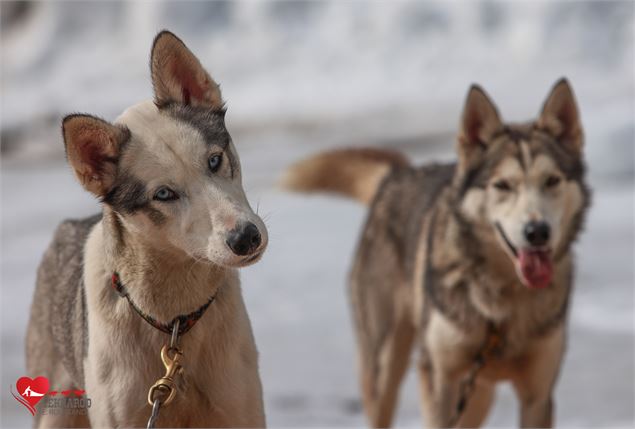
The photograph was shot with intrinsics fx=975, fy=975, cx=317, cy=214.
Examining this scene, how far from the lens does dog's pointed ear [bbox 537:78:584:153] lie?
4.54 m

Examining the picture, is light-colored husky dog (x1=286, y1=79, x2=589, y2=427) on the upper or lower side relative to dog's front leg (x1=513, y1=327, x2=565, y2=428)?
upper

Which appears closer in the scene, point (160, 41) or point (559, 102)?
point (160, 41)

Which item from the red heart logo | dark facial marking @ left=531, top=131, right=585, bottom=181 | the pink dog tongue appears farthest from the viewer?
dark facial marking @ left=531, top=131, right=585, bottom=181

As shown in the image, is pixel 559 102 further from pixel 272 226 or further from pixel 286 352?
pixel 272 226

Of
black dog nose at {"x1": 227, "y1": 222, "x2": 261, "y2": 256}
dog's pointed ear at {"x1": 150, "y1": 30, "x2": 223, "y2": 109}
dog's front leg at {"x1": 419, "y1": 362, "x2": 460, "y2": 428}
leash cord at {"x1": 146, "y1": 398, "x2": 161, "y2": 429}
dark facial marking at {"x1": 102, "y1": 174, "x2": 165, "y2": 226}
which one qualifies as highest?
dog's pointed ear at {"x1": 150, "y1": 30, "x2": 223, "y2": 109}

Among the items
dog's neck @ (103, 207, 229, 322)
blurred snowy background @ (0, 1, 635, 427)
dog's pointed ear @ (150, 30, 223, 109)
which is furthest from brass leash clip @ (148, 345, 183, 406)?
blurred snowy background @ (0, 1, 635, 427)

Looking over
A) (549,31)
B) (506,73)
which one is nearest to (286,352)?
(506,73)

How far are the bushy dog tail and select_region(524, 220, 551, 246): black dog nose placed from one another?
6.10ft

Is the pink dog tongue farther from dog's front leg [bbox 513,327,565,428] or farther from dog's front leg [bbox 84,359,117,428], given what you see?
dog's front leg [bbox 84,359,117,428]

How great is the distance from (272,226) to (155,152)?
5.60 m

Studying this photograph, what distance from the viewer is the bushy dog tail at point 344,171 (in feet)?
19.7

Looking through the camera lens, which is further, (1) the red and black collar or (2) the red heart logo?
(2) the red heart logo

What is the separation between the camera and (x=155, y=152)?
8.63 ft

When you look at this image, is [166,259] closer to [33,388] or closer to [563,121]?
[33,388]
